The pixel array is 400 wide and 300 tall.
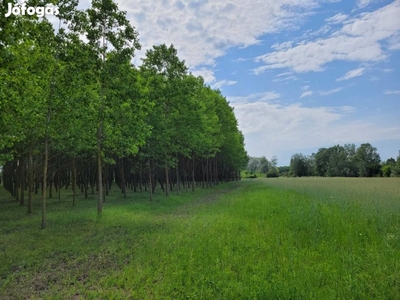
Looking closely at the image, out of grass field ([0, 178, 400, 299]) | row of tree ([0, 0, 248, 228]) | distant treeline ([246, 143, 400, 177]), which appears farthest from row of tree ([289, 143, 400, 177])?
grass field ([0, 178, 400, 299])

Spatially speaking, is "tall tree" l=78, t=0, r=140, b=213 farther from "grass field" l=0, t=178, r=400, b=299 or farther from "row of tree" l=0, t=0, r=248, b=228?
"grass field" l=0, t=178, r=400, b=299

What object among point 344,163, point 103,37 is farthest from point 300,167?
point 103,37

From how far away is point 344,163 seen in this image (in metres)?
130

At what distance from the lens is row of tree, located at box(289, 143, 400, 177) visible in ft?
371

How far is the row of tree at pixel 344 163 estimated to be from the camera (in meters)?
113

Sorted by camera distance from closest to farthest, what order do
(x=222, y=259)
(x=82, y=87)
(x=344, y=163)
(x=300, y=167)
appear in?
(x=222, y=259) < (x=82, y=87) < (x=344, y=163) < (x=300, y=167)

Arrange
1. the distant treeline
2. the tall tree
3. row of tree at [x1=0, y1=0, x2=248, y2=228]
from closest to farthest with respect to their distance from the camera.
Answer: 1. row of tree at [x1=0, y1=0, x2=248, y2=228]
2. the tall tree
3. the distant treeline

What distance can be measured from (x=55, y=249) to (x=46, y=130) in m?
7.23

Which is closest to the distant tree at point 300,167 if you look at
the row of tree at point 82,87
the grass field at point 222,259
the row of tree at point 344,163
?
the row of tree at point 344,163

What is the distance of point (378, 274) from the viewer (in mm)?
6922

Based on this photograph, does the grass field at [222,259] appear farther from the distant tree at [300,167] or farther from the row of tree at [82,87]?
the distant tree at [300,167]

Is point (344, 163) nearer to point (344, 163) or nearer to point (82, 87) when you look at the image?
point (344, 163)

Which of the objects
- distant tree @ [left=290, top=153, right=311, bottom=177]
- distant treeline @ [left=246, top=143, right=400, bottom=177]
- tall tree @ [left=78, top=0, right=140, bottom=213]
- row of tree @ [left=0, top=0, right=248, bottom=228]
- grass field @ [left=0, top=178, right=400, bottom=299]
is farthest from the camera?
distant tree @ [left=290, top=153, right=311, bottom=177]

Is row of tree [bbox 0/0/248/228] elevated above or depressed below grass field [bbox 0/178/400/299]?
above
